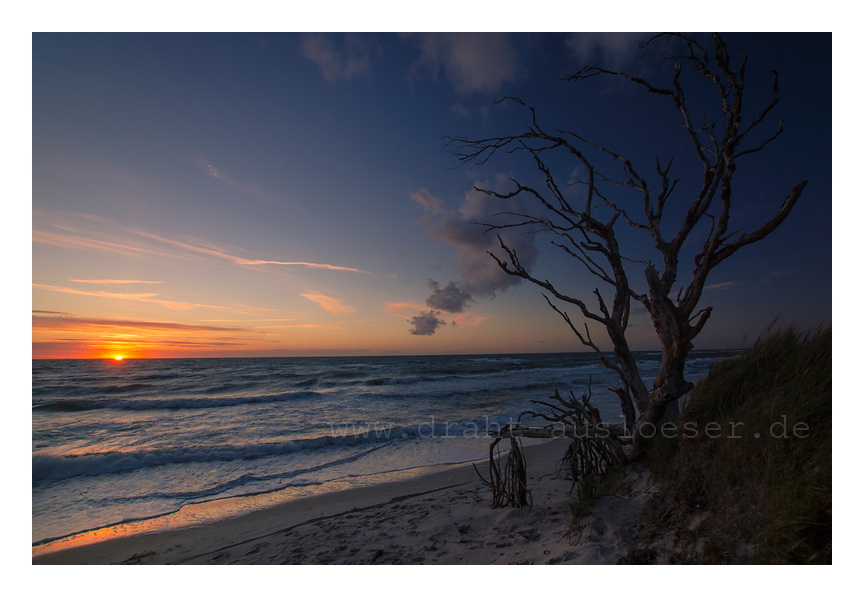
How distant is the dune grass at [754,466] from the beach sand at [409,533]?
0.41 metres

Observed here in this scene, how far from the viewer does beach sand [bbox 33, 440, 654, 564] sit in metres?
3.75

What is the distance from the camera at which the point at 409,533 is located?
4809mm

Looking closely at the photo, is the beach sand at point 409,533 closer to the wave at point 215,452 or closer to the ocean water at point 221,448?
the ocean water at point 221,448

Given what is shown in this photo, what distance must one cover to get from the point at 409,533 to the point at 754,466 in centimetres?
364

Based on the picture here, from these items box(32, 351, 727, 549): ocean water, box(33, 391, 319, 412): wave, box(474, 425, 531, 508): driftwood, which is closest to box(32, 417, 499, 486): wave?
box(32, 351, 727, 549): ocean water

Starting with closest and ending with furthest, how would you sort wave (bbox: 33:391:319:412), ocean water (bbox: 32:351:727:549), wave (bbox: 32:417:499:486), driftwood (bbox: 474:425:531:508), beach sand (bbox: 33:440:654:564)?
beach sand (bbox: 33:440:654:564), driftwood (bbox: 474:425:531:508), ocean water (bbox: 32:351:727:549), wave (bbox: 32:417:499:486), wave (bbox: 33:391:319:412)

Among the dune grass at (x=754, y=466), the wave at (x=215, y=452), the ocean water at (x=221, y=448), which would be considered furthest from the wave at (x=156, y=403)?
the dune grass at (x=754, y=466)

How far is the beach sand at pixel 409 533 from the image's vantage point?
12.3 ft

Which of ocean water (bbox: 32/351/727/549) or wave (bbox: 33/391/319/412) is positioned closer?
ocean water (bbox: 32/351/727/549)

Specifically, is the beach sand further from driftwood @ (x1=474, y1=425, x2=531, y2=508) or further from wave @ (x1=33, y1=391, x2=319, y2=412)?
wave @ (x1=33, y1=391, x2=319, y2=412)

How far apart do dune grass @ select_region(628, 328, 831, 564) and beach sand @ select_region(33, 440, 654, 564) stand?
41 centimetres

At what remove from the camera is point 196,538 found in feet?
18.5
